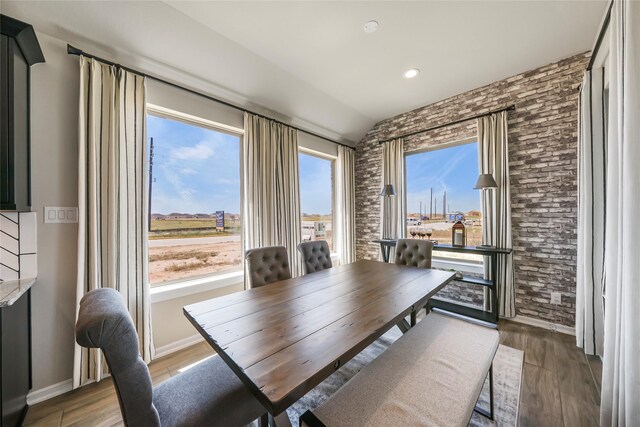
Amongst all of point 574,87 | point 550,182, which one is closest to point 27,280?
point 550,182

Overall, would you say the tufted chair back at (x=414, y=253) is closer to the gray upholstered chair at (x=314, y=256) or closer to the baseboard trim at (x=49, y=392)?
the gray upholstered chair at (x=314, y=256)

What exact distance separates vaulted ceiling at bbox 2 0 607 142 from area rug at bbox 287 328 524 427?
9.93 feet

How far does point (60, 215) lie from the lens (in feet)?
5.75

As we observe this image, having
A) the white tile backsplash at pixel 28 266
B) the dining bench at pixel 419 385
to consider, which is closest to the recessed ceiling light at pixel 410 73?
the dining bench at pixel 419 385

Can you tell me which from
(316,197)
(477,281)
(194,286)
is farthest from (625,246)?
(316,197)

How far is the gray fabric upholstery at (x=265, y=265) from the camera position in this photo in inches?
80.3

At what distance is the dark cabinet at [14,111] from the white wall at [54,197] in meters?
0.14

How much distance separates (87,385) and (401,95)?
4.55 metres

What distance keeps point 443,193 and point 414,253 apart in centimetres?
144

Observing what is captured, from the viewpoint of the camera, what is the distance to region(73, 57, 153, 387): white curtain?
1775 millimetres

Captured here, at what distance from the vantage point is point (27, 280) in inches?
62.2

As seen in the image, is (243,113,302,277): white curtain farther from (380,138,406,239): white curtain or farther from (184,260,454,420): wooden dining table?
(380,138,406,239): white curtain

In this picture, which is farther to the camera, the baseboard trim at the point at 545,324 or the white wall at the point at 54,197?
the baseboard trim at the point at 545,324

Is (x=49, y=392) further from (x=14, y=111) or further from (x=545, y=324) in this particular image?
(x=545, y=324)
